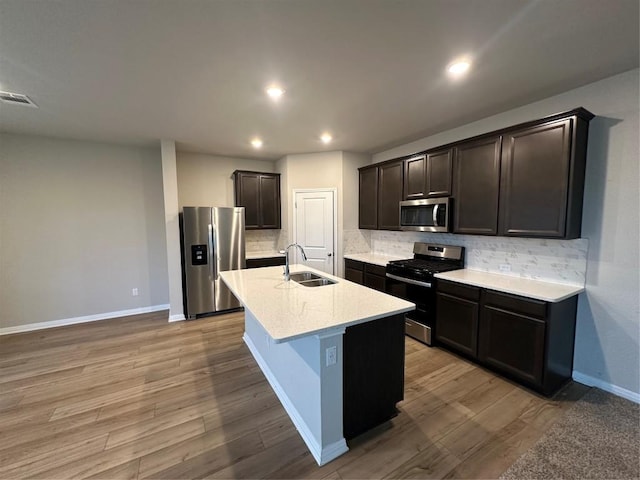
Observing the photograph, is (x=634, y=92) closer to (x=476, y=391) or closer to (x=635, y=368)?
(x=635, y=368)

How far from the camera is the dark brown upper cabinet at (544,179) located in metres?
2.27

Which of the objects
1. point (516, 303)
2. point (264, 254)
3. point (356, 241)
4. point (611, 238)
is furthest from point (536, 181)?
point (264, 254)

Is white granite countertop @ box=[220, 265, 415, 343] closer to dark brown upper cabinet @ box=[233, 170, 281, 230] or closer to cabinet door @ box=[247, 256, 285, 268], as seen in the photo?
cabinet door @ box=[247, 256, 285, 268]

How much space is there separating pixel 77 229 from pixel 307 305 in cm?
422

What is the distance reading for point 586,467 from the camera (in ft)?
5.47

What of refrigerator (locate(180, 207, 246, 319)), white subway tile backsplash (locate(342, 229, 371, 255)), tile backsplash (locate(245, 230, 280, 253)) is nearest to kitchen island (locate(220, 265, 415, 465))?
refrigerator (locate(180, 207, 246, 319))

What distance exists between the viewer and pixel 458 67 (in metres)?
2.10

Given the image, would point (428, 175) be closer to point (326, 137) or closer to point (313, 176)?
point (326, 137)

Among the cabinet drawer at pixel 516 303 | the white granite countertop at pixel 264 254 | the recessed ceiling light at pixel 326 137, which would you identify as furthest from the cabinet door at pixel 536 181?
the white granite countertop at pixel 264 254

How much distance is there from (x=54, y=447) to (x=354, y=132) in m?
4.17

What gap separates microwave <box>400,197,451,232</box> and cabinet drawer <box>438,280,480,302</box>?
684 mm

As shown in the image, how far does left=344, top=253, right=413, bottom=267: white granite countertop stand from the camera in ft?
13.5

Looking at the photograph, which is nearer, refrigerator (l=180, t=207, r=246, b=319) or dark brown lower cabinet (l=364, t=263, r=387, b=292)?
dark brown lower cabinet (l=364, t=263, r=387, b=292)

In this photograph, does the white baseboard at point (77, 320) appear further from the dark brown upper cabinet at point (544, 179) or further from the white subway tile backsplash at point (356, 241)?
the dark brown upper cabinet at point (544, 179)
